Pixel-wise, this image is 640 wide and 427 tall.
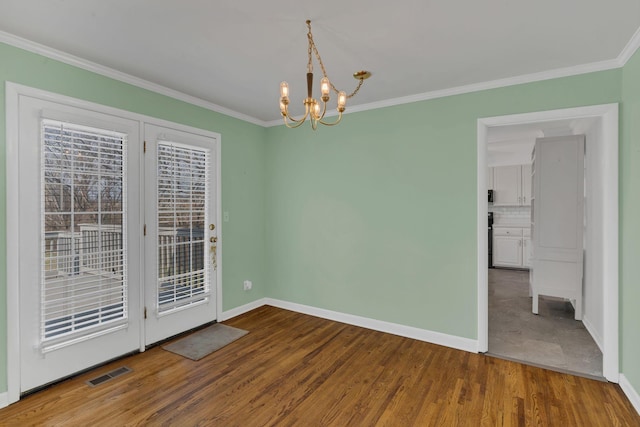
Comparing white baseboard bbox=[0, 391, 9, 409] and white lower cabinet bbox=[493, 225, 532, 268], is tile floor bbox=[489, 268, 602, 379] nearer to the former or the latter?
white lower cabinet bbox=[493, 225, 532, 268]

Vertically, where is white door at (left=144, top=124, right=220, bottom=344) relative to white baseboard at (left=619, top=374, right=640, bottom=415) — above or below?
above

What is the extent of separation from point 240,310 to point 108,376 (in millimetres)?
1722

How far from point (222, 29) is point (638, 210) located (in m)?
3.15

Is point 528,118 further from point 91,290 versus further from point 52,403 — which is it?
point 52,403

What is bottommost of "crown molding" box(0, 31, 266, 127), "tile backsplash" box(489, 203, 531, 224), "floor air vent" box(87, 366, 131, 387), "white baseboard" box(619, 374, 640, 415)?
A: "floor air vent" box(87, 366, 131, 387)

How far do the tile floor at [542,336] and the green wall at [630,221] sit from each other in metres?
0.46

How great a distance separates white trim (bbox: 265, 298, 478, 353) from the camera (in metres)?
3.25

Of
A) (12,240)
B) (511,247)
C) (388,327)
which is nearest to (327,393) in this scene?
(388,327)

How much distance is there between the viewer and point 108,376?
2693 mm

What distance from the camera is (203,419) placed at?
219 cm

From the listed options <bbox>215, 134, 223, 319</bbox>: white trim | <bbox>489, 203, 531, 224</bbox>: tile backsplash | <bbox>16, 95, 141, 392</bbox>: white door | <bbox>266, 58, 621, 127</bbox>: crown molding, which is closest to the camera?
<bbox>16, 95, 141, 392</bbox>: white door

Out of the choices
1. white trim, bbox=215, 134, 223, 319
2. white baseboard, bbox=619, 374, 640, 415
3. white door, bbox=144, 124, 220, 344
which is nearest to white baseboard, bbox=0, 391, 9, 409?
white door, bbox=144, 124, 220, 344

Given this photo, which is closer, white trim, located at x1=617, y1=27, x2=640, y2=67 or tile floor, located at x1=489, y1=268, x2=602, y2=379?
white trim, located at x1=617, y1=27, x2=640, y2=67

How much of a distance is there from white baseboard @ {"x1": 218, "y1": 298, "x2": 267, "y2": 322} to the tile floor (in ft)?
9.50
